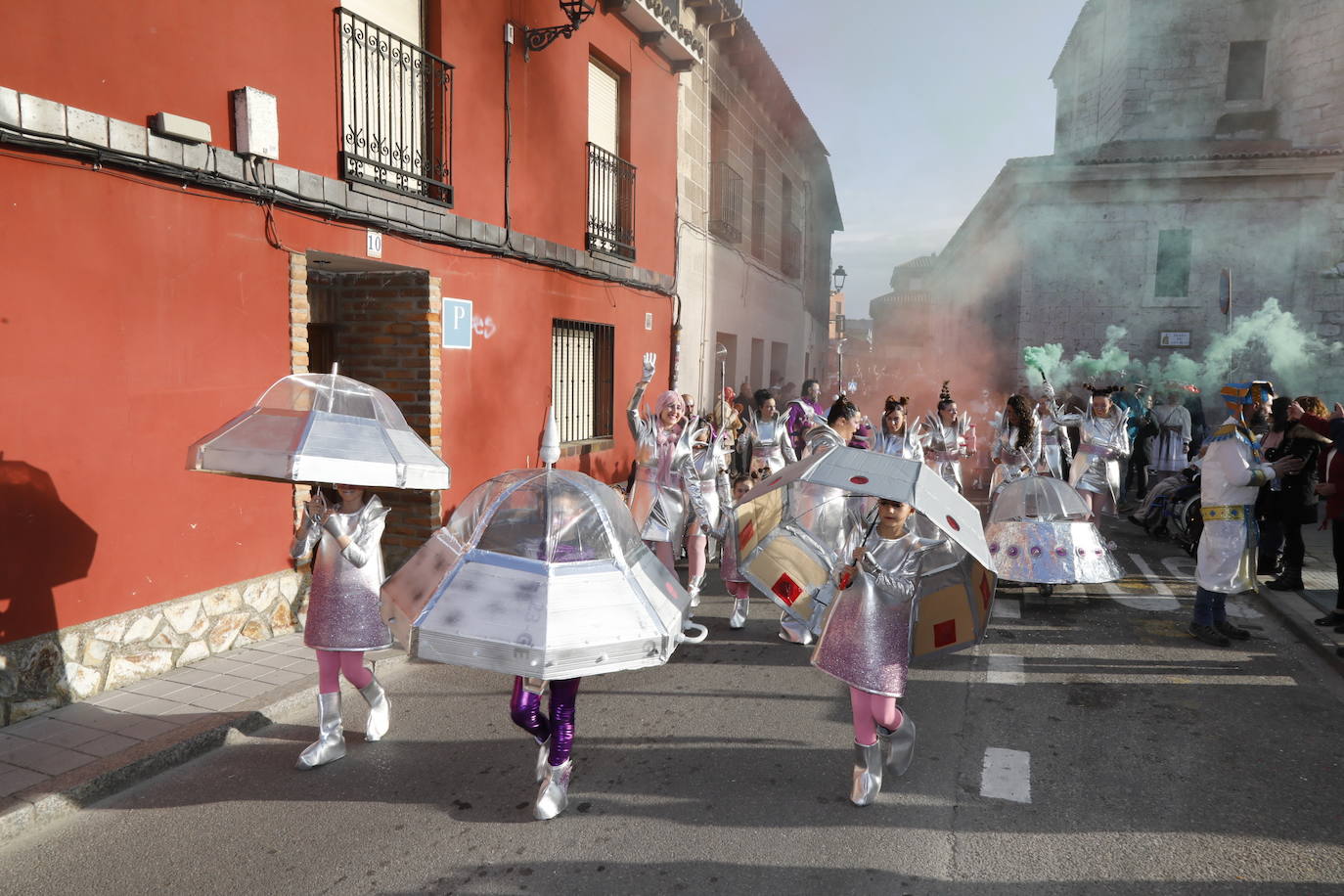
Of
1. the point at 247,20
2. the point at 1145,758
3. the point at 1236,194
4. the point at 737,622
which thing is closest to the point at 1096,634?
the point at 1145,758

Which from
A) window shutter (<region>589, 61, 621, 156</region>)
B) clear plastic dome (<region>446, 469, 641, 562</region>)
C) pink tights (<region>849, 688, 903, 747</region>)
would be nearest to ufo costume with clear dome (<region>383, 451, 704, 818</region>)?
clear plastic dome (<region>446, 469, 641, 562</region>)

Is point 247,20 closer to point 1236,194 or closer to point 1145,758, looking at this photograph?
point 1145,758

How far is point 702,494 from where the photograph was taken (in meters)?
7.28

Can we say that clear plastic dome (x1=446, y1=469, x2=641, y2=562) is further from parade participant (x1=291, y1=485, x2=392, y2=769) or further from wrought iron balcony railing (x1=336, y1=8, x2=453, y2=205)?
wrought iron balcony railing (x1=336, y1=8, x2=453, y2=205)

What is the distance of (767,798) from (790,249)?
1913 cm

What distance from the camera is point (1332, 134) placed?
2275cm

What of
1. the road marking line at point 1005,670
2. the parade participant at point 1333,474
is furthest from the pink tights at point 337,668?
the parade participant at point 1333,474

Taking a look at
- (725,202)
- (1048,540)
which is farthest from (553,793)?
(725,202)

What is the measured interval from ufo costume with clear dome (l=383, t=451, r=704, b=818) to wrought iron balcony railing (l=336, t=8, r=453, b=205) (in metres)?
4.41

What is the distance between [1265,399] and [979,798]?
21.2 feet

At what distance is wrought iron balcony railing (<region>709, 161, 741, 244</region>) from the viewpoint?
51.1ft

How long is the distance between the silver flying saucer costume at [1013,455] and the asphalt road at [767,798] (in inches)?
128

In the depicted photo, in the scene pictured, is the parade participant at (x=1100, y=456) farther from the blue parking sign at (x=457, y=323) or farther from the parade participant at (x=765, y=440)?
the blue parking sign at (x=457, y=323)

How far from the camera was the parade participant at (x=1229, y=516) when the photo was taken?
247 inches
